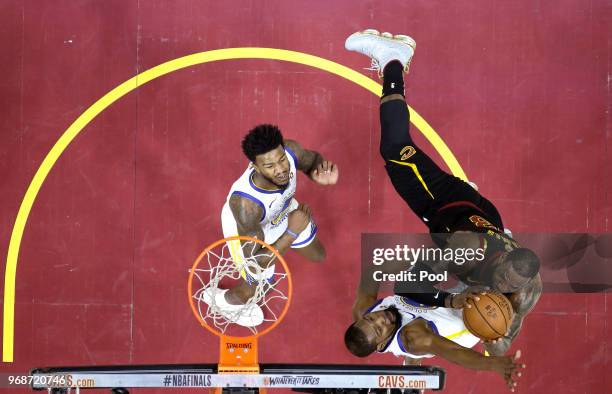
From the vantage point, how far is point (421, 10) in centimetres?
777

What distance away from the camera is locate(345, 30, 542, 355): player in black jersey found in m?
6.24

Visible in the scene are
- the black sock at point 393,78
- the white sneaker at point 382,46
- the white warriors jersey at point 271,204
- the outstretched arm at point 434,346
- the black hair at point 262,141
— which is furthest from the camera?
the white sneaker at point 382,46

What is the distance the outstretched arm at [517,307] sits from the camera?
21.0 ft

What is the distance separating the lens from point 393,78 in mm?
7164

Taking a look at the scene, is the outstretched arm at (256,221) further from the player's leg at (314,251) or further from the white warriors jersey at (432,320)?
the white warriors jersey at (432,320)

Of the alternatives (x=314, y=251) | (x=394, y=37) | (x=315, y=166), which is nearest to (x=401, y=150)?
(x=315, y=166)

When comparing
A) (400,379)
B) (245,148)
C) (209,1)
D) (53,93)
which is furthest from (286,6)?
(400,379)

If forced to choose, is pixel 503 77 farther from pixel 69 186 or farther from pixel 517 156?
Result: pixel 69 186

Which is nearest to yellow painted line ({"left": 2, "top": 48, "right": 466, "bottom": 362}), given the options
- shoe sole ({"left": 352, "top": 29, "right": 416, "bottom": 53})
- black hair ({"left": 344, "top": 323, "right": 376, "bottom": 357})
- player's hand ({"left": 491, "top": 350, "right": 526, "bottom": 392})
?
shoe sole ({"left": 352, "top": 29, "right": 416, "bottom": 53})

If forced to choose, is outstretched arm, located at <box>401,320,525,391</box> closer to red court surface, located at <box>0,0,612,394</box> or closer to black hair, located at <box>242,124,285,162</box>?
red court surface, located at <box>0,0,612,394</box>

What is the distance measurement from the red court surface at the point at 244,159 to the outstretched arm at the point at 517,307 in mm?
1114

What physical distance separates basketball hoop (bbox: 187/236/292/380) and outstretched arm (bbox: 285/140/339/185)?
875 mm

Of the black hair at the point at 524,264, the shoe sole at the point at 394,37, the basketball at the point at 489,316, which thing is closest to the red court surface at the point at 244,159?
the shoe sole at the point at 394,37

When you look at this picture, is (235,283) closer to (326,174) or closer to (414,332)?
(326,174)
